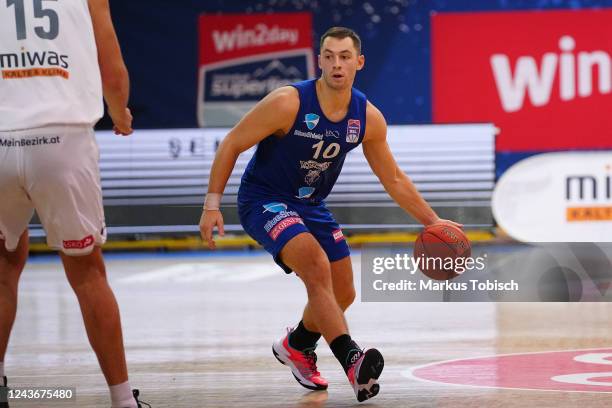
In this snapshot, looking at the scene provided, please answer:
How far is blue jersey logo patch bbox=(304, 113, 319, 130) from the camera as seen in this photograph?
190 inches

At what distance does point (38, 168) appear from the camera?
3703 millimetres

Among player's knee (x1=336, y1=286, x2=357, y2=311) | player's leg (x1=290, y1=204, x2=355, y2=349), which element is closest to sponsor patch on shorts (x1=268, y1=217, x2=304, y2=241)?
player's leg (x1=290, y1=204, x2=355, y2=349)

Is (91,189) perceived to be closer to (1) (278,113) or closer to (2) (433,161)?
(1) (278,113)

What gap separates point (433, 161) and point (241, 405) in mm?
7580

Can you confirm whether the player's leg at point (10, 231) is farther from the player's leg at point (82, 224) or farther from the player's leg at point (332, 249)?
the player's leg at point (332, 249)

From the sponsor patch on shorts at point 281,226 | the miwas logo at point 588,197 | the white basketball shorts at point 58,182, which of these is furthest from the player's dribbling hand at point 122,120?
the miwas logo at point 588,197

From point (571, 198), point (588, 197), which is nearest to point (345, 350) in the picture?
point (571, 198)

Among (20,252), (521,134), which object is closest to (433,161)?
(521,134)

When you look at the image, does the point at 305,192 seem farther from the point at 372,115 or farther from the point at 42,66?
the point at 42,66

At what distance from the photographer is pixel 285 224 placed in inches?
189

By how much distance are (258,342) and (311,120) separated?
1902 mm

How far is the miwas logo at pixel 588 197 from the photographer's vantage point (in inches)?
385

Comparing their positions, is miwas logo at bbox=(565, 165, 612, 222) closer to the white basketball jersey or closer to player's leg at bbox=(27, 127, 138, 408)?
player's leg at bbox=(27, 127, 138, 408)

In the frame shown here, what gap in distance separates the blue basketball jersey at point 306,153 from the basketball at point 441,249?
565 mm
